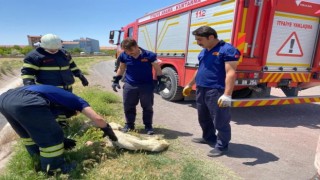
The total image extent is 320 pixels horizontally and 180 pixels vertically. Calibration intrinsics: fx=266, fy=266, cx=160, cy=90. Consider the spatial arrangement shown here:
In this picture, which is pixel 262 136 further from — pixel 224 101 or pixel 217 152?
pixel 224 101

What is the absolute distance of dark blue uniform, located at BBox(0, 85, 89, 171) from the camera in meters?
2.59

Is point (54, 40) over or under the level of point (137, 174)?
over

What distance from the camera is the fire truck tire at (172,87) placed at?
684cm

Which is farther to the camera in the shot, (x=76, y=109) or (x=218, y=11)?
(x=218, y=11)

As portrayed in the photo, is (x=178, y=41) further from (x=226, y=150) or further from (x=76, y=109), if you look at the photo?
(x=76, y=109)

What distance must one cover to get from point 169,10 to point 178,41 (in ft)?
3.16

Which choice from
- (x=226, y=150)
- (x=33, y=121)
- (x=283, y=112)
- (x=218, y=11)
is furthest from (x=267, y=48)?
(x=33, y=121)

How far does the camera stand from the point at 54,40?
12.0 ft

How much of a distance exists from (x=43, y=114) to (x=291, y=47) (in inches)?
195

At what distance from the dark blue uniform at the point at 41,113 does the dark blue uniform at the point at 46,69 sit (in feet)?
3.17

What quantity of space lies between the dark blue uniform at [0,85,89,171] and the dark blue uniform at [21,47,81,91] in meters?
0.97

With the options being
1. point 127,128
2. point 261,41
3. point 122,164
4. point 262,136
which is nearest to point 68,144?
point 122,164

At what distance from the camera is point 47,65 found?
3.76 m

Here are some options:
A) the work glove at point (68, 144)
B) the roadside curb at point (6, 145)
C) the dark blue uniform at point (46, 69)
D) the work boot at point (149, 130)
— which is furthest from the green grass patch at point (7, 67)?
the work glove at point (68, 144)
